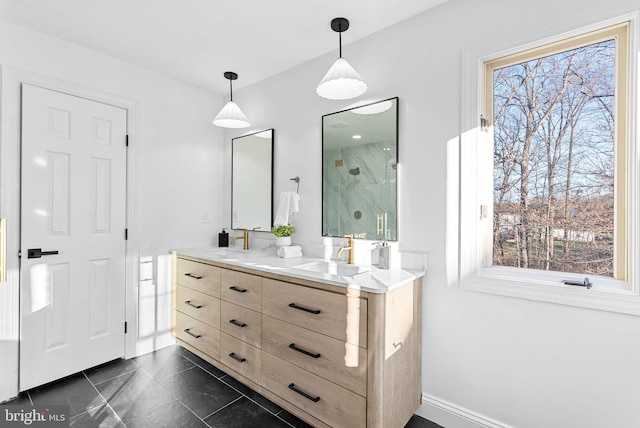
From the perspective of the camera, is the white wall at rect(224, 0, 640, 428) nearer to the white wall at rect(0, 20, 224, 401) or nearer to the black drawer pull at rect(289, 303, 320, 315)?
the black drawer pull at rect(289, 303, 320, 315)

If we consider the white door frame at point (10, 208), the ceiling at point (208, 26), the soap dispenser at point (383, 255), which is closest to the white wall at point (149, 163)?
the white door frame at point (10, 208)

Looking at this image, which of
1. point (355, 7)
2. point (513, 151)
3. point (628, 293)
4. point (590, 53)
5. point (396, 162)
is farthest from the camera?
point (396, 162)

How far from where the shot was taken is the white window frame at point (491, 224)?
4.42ft

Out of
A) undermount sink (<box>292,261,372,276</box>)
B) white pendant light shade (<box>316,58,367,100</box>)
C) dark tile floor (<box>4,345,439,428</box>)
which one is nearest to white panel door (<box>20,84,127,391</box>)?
dark tile floor (<box>4,345,439,428</box>)

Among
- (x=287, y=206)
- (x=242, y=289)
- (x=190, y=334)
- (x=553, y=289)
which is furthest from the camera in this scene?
(x=190, y=334)

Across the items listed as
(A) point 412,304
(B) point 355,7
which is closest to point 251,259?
(A) point 412,304

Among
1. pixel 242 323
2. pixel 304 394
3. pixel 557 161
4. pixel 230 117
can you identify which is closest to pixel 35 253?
pixel 242 323

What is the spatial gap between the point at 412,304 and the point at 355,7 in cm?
183

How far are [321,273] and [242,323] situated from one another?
750mm

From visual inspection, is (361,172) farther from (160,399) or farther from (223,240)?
(160,399)

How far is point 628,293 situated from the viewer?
4.42 ft

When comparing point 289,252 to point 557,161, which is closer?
point 557,161

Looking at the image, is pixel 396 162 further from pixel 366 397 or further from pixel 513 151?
pixel 366 397

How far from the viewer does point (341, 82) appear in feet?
5.89
